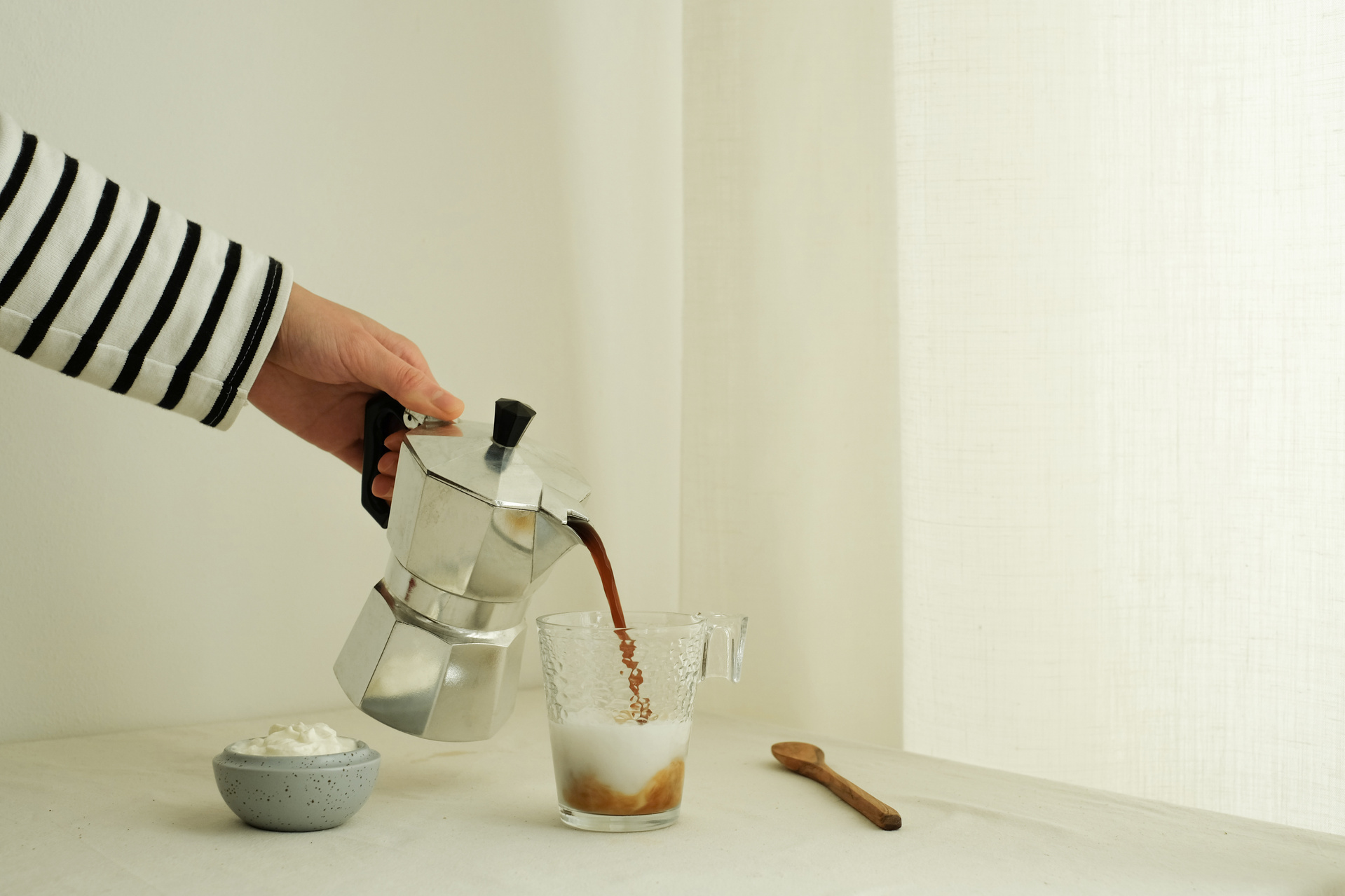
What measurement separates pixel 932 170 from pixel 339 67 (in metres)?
0.58

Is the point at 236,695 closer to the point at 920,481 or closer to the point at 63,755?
the point at 63,755

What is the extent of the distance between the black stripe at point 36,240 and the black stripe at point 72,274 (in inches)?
0.8

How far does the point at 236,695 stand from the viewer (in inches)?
37.9

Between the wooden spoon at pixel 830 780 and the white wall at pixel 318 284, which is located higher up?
the white wall at pixel 318 284

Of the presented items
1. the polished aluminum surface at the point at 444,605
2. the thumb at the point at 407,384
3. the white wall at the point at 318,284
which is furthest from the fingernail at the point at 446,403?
the white wall at the point at 318,284

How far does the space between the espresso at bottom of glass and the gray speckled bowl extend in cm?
13

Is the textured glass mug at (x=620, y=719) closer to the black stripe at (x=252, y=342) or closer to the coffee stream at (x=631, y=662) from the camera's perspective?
the coffee stream at (x=631, y=662)

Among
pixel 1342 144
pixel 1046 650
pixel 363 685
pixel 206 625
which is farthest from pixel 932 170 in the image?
pixel 206 625

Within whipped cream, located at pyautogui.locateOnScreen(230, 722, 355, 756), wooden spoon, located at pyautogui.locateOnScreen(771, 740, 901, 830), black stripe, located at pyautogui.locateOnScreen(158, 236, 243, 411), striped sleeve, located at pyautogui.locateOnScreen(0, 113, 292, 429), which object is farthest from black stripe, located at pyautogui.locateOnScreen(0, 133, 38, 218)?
wooden spoon, located at pyautogui.locateOnScreen(771, 740, 901, 830)

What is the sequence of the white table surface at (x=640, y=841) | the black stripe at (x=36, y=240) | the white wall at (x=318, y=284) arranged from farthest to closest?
1. the white wall at (x=318, y=284)
2. the black stripe at (x=36, y=240)
3. the white table surface at (x=640, y=841)

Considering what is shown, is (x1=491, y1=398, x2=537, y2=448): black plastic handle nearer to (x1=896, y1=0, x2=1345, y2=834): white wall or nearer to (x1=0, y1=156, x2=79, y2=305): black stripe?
(x1=0, y1=156, x2=79, y2=305): black stripe

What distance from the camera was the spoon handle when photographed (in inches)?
24.9

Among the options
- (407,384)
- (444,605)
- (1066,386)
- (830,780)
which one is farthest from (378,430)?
(1066,386)

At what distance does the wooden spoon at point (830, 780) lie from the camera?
2.08 feet
